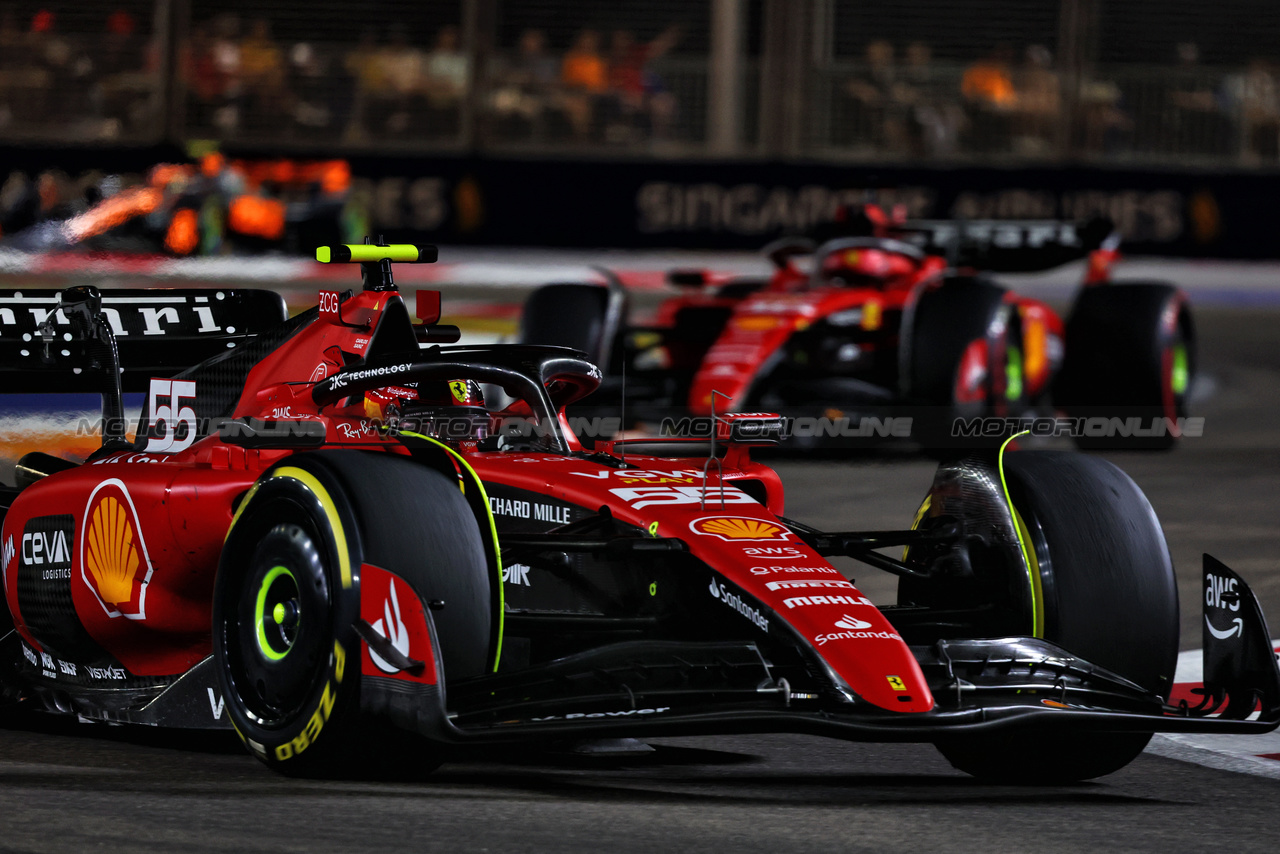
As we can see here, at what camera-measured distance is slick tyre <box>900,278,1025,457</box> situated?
12133 mm

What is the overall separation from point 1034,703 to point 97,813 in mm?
2142

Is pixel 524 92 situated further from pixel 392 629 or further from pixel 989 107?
pixel 392 629

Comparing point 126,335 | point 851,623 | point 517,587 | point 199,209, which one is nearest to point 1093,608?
point 851,623

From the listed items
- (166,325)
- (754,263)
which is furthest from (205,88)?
(166,325)

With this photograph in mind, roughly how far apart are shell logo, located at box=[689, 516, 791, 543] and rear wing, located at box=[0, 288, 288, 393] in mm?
2560

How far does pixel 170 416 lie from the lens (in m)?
6.49

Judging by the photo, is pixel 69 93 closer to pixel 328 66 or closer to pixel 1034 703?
pixel 328 66

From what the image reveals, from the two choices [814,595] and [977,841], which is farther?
[814,595]

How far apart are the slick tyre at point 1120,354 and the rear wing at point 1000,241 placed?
729 mm

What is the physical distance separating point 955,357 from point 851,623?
23.8 feet

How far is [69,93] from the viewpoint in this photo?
2320 cm

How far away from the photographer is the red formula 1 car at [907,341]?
12227 millimetres

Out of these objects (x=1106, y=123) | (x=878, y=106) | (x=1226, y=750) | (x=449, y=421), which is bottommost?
(x=1226, y=750)

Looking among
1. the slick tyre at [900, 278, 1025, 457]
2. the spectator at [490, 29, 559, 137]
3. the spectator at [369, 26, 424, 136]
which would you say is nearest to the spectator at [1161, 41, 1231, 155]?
the spectator at [490, 29, 559, 137]
